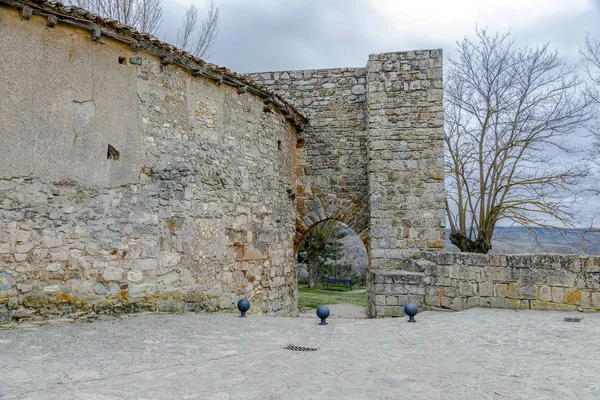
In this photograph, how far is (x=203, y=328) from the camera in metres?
6.13

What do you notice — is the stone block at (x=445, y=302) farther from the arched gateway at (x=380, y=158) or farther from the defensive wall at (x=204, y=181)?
the arched gateway at (x=380, y=158)

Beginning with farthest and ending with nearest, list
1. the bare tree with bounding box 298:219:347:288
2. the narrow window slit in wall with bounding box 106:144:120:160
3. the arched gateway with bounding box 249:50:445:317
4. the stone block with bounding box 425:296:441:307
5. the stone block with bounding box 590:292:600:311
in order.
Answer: the bare tree with bounding box 298:219:347:288 < the arched gateway with bounding box 249:50:445:317 < the stone block with bounding box 425:296:441:307 < the stone block with bounding box 590:292:600:311 < the narrow window slit in wall with bounding box 106:144:120:160

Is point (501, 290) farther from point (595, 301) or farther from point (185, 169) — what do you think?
point (185, 169)

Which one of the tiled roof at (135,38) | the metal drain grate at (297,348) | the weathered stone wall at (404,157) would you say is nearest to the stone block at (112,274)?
the metal drain grate at (297,348)

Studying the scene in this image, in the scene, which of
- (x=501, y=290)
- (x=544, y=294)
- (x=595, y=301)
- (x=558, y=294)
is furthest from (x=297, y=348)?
(x=595, y=301)

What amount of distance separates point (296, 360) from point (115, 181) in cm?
373

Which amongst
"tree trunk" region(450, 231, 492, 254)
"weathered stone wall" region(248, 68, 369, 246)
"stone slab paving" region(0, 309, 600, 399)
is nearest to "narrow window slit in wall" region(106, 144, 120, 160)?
"stone slab paving" region(0, 309, 600, 399)

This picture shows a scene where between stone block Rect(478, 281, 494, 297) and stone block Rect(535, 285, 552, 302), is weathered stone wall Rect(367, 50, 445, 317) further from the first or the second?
stone block Rect(535, 285, 552, 302)

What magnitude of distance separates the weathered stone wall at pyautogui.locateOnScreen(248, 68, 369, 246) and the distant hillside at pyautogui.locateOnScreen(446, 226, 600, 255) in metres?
4.68

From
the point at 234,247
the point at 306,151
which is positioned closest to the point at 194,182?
the point at 234,247

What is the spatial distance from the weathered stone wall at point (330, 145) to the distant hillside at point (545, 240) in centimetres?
468

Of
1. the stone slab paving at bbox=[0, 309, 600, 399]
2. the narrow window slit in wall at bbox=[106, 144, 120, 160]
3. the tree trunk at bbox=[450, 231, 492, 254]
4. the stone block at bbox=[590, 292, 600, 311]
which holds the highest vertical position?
the narrow window slit in wall at bbox=[106, 144, 120, 160]

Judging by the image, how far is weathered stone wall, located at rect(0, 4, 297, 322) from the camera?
18.7 ft

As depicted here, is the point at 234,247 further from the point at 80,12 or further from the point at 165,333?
the point at 80,12
